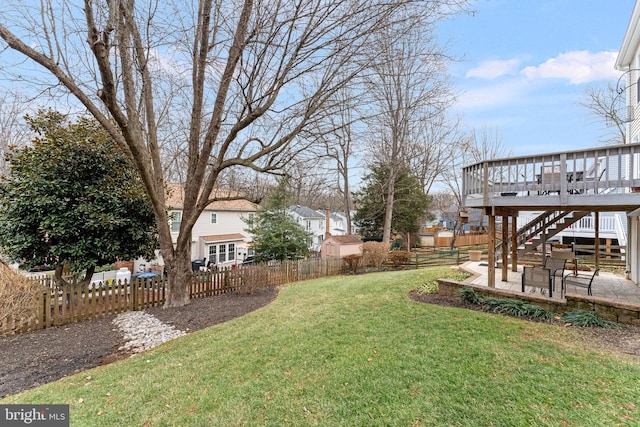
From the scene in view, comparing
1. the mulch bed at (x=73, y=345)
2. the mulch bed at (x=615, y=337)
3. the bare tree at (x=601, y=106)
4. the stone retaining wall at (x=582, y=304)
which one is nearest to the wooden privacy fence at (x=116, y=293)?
the mulch bed at (x=73, y=345)

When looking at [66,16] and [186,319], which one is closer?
[66,16]

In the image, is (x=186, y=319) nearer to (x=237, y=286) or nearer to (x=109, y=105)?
(x=237, y=286)

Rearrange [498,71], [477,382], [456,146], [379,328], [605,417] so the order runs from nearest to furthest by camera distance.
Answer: [605,417] < [477,382] < [379,328] < [498,71] < [456,146]

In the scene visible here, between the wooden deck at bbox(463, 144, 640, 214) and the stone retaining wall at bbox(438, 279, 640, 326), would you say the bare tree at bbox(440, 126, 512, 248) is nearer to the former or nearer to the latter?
the wooden deck at bbox(463, 144, 640, 214)

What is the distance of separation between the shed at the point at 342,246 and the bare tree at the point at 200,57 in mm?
11353

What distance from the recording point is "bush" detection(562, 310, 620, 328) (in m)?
4.95

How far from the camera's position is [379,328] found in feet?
16.4

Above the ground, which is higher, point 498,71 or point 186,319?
point 498,71

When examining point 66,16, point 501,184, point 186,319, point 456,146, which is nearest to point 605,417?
point 501,184

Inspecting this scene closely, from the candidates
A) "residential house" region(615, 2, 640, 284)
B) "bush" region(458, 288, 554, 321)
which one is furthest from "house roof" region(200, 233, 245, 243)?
"residential house" region(615, 2, 640, 284)

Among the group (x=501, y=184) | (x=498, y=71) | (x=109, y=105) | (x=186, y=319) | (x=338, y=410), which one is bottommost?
(x=186, y=319)

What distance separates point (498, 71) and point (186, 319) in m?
12.0

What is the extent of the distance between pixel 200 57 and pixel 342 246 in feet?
45.8

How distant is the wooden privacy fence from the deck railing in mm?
7554
